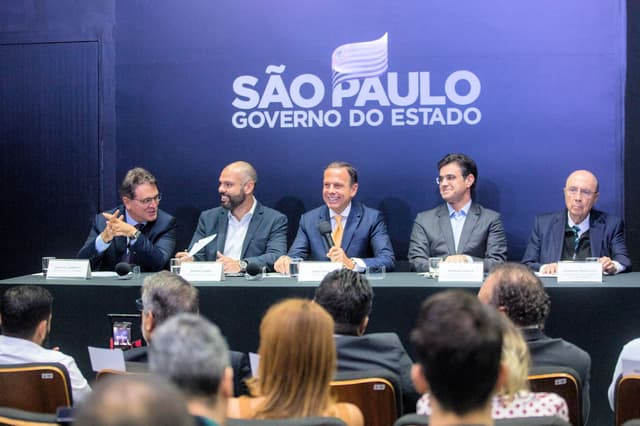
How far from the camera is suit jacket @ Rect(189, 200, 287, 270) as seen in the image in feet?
17.2

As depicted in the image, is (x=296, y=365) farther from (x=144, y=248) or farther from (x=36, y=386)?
(x=144, y=248)

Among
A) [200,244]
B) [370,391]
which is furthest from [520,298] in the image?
[200,244]

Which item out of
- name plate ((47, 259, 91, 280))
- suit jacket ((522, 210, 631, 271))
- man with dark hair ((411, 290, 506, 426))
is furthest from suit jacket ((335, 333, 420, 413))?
suit jacket ((522, 210, 631, 271))

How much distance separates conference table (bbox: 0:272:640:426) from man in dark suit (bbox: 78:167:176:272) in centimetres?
63

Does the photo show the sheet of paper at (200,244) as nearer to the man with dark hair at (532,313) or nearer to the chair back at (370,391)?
the man with dark hair at (532,313)

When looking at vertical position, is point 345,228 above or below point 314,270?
above

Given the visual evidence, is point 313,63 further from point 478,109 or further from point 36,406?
point 36,406

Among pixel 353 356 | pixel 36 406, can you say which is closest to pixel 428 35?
pixel 353 356

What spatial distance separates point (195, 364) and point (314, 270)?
2547mm

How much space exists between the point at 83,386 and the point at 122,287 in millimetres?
1214

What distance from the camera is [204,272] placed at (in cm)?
414

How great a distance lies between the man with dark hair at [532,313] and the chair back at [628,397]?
0.40 ft

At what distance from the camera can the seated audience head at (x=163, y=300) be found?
2729 mm

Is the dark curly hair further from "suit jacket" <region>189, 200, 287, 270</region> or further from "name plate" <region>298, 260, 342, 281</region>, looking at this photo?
"suit jacket" <region>189, 200, 287, 270</region>
